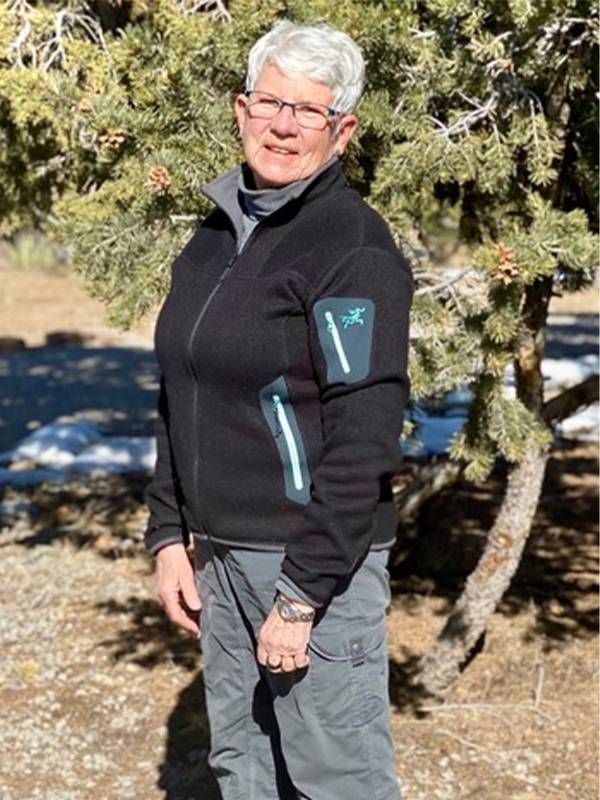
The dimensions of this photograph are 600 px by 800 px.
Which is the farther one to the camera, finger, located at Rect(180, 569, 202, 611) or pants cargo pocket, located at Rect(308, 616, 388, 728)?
finger, located at Rect(180, 569, 202, 611)

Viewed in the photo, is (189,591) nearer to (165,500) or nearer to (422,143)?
(165,500)

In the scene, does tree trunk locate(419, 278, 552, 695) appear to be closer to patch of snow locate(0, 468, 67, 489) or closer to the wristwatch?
the wristwatch

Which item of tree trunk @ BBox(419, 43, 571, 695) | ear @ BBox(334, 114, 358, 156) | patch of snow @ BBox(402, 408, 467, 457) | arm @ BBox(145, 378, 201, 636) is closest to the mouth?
ear @ BBox(334, 114, 358, 156)

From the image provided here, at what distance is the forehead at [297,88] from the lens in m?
2.94

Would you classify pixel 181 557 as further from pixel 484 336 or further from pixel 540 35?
pixel 540 35

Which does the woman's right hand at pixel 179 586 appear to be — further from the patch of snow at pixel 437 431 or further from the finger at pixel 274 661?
the patch of snow at pixel 437 431

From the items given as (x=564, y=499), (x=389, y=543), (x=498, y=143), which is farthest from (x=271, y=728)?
(x=564, y=499)

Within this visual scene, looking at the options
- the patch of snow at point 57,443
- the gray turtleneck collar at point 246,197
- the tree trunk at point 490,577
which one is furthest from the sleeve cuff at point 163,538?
the patch of snow at point 57,443

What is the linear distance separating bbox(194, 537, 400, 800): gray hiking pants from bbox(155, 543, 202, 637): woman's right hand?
0.08 metres

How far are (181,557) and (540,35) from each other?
176 cm

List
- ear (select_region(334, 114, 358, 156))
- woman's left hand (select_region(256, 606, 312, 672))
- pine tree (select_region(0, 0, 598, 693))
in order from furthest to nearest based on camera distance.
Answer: pine tree (select_region(0, 0, 598, 693))
ear (select_region(334, 114, 358, 156))
woman's left hand (select_region(256, 606, 312, 672))

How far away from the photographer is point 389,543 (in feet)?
10.1

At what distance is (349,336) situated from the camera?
2789 mm

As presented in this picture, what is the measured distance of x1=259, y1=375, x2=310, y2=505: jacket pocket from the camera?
9.56 feet
